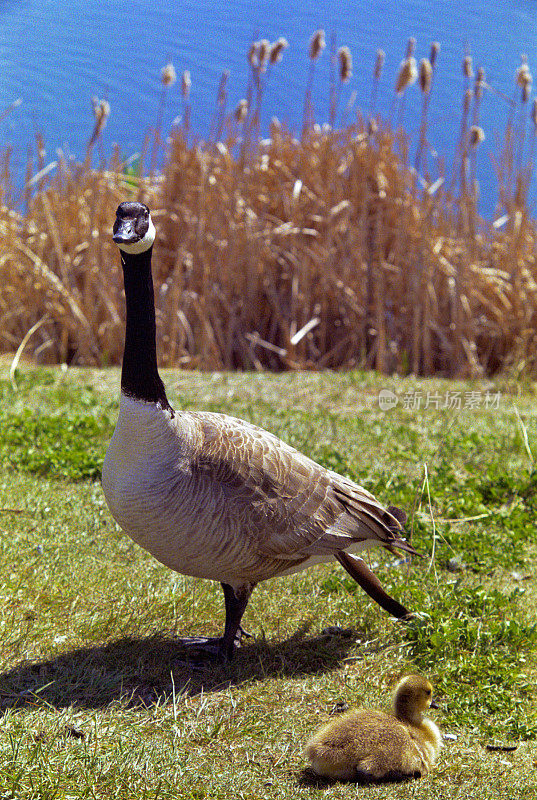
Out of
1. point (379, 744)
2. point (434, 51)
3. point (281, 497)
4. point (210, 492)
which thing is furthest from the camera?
point (434, 51)

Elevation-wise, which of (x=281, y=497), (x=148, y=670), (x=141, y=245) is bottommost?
(x=148, y=670)

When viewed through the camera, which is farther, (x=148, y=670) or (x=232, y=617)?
(x=232, y=617)

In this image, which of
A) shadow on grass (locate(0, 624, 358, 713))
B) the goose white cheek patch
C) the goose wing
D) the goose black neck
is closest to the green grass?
shadow on grass (locate(0, 624, 358, 713))

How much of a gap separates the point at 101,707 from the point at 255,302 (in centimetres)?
755

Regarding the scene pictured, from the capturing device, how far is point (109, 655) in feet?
13.3

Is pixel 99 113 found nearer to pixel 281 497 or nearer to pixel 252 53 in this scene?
pixel 252 53

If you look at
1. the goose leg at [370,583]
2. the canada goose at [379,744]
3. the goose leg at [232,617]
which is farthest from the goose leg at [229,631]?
the canada goose at [379,744]

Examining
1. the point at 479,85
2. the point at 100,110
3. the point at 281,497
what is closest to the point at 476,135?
the point at 479,85

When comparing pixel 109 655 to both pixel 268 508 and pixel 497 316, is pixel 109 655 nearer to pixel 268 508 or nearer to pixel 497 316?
pixel 268 508

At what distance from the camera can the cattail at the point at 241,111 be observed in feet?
35.0

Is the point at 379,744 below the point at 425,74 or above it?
below

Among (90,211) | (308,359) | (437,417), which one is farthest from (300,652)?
(90,211)

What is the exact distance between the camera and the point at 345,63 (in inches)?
395

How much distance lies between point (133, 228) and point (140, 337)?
1.82 feet
